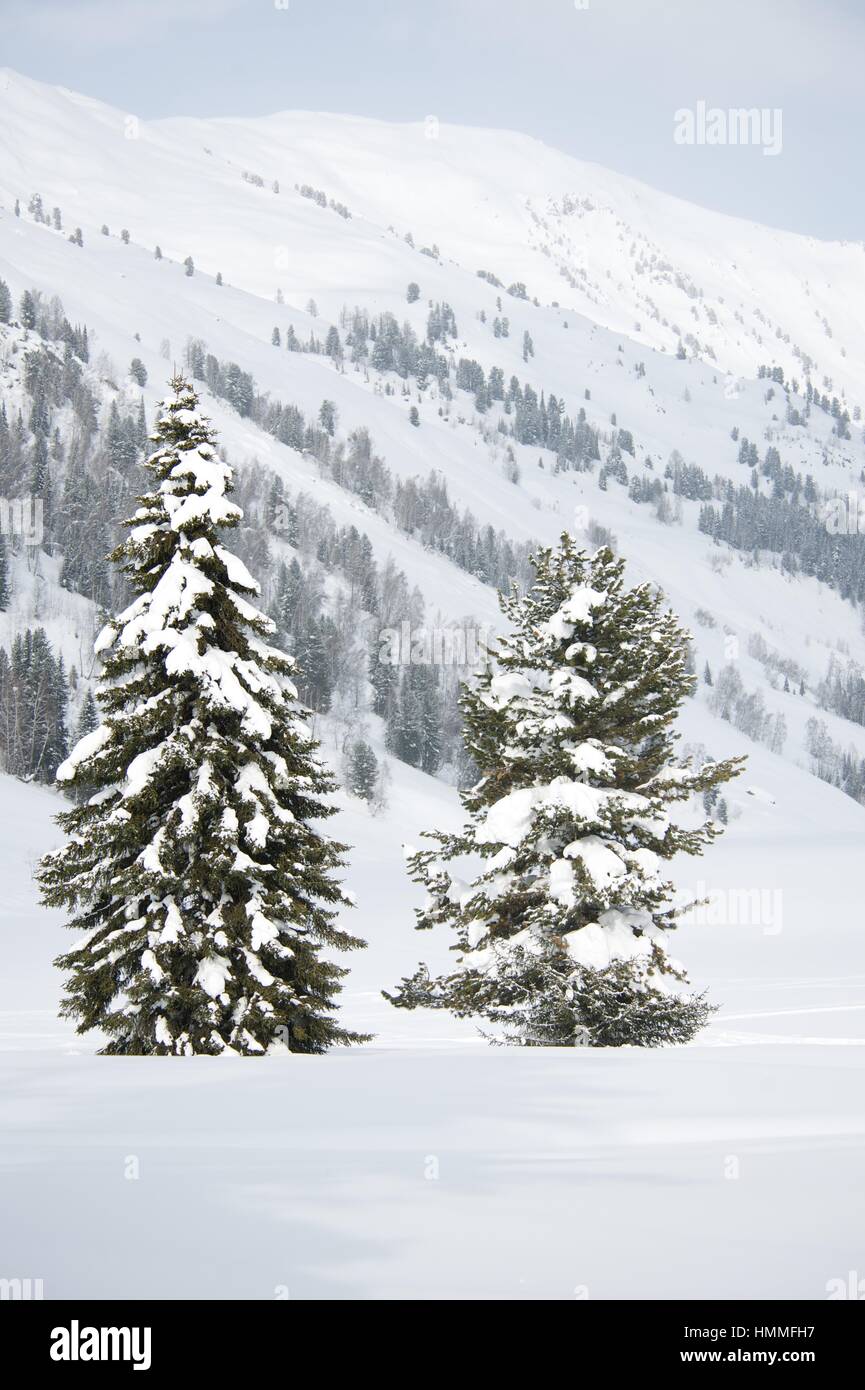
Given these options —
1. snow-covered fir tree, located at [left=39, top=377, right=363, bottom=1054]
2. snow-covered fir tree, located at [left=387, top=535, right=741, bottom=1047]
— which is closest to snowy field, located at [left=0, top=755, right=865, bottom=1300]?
snow-covered fir tree, located at [left=39, top=377, right=363, bottom=1054]

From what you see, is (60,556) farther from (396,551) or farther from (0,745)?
(396,551)

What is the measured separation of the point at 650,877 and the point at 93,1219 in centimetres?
1081

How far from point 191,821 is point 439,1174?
816 cm

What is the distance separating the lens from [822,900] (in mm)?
47281

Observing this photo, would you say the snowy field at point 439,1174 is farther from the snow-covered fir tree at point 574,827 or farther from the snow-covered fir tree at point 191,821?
the snow-covered fir tree at point 574,827

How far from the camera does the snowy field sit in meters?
4.37

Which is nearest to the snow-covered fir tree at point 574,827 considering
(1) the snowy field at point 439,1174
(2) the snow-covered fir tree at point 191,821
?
(2) the snow-covered fir tree at point 191,821

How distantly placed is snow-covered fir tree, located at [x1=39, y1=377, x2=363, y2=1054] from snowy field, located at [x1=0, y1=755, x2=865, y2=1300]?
2101mm

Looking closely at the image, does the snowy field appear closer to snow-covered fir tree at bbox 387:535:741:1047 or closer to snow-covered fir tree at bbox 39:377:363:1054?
snow-covered fir tree at bbox 39:377:363:1054

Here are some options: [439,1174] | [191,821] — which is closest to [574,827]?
[191,821]

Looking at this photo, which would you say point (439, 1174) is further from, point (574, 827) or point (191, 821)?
point (574, 827)

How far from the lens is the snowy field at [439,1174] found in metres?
4.37

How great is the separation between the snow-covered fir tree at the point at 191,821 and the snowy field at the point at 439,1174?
2.10 meters

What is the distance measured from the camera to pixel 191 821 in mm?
13203
